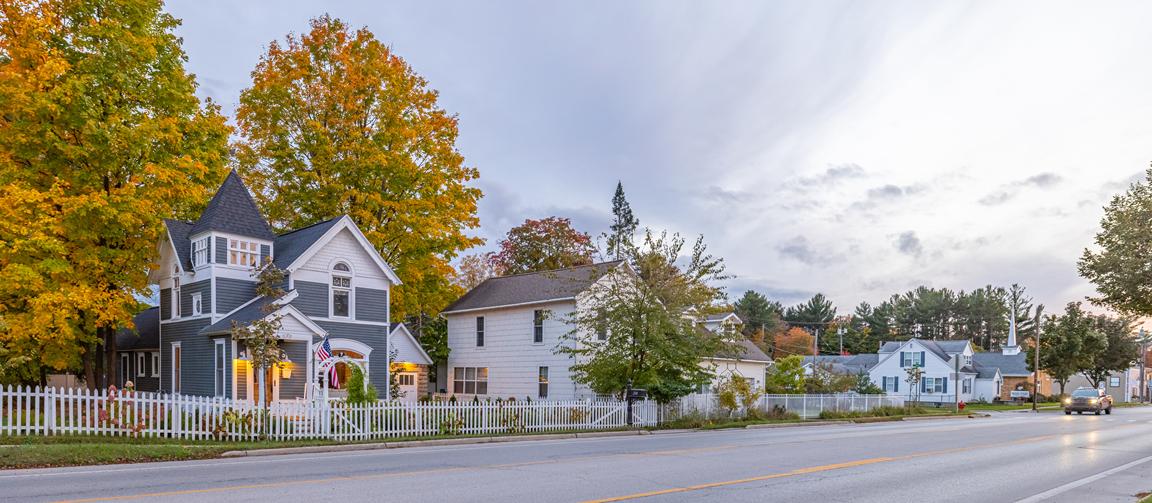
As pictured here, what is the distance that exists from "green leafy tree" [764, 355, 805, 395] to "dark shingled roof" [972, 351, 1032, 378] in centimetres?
4188

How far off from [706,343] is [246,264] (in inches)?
656

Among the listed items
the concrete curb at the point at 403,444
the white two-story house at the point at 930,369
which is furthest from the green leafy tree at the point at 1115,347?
Answer: the concrete curb at the point at 403,444

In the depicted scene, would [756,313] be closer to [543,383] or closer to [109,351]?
[543,383]

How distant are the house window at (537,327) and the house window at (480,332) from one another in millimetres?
3915

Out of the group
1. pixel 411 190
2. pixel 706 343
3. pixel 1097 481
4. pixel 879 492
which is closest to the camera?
pixel 879 492

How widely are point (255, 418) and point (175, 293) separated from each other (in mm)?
12153

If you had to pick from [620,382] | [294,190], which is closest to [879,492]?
[620,382]

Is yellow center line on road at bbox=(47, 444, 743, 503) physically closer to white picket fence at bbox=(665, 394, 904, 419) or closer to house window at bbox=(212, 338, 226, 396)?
white picket fence at bbox=(665, 394, 904, 419)

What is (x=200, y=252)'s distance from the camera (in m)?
27.4

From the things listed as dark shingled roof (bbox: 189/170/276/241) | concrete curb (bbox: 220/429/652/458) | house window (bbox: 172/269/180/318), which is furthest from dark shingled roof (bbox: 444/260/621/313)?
house window (bbox: 172/269/180/318)

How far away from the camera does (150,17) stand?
1027 inches

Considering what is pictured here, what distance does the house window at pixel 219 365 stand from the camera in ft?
84.1

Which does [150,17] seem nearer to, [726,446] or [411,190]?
[411,190]

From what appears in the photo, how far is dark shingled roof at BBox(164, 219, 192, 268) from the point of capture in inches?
1104
